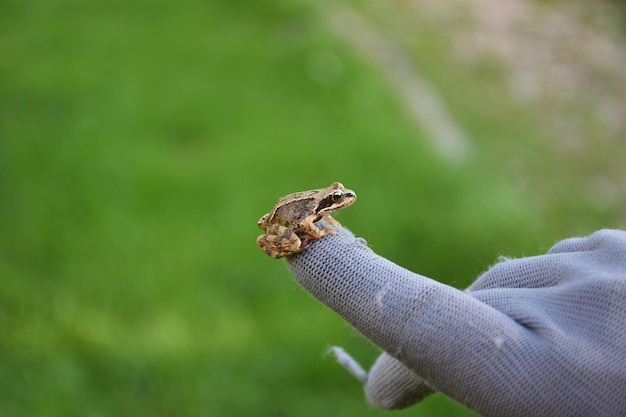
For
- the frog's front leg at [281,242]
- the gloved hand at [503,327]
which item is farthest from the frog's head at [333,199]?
the gloved hand at [503,327]

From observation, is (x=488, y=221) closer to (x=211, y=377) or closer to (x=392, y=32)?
(x=211, y=377)

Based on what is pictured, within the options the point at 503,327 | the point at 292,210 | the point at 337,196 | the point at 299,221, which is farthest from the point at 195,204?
the point at 503,327

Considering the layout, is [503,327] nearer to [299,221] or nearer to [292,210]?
[299,221]

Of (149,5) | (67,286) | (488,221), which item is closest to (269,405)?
(67,286)

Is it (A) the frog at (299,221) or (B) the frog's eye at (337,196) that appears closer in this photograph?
(A) the frog at (299,221)

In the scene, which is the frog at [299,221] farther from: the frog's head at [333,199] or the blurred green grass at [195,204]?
the blurred green grass at [195,204]
